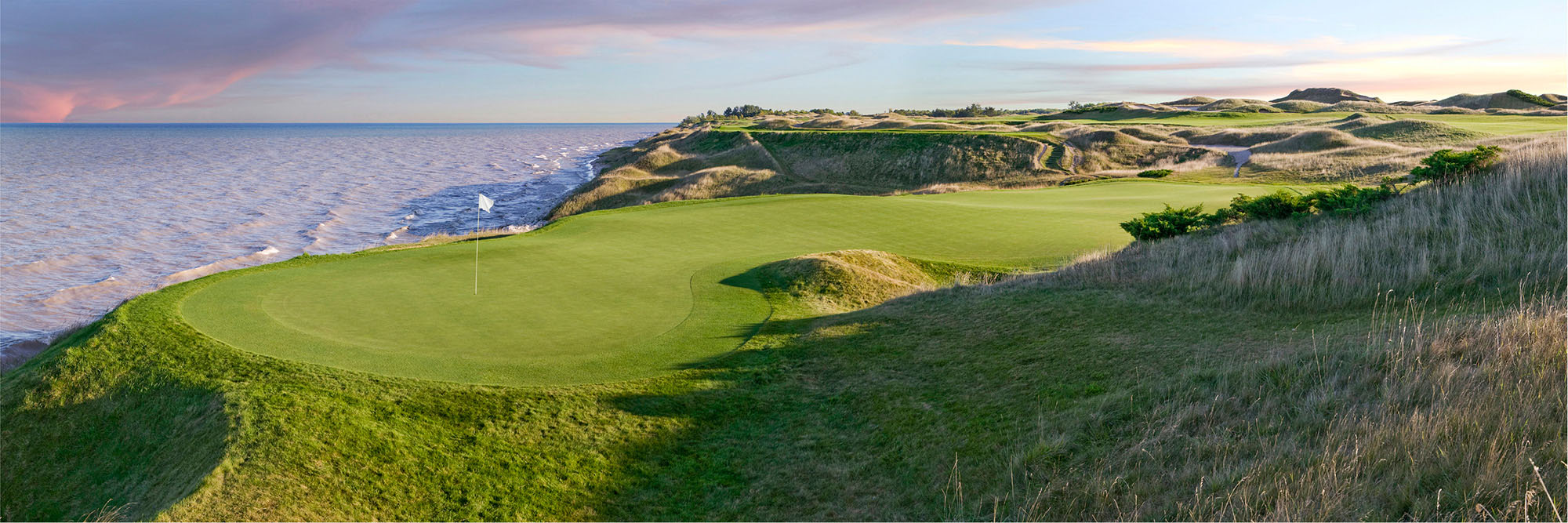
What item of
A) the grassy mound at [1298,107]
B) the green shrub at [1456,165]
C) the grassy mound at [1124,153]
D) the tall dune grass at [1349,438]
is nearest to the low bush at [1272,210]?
the green shrub at [1456,165]

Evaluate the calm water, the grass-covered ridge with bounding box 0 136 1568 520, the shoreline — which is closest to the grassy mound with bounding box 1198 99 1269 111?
the calm water

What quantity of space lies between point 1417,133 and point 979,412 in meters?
44.7

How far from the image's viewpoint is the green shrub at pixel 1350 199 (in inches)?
449

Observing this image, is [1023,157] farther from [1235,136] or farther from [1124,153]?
[1235,136]

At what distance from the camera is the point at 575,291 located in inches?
446

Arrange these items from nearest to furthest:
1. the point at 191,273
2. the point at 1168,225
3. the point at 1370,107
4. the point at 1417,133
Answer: the point at 1168,225
the point at 191,273
the point at 1417,133
the point at 1370,107

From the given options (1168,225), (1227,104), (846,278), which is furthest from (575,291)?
(1227,104)

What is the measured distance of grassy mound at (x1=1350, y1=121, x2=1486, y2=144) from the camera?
35.8 metres

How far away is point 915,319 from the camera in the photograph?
34.0 ft

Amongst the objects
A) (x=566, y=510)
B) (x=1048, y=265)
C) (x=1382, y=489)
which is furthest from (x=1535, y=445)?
(x=1048, y=265)

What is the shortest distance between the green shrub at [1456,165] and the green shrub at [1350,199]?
1.49 feet

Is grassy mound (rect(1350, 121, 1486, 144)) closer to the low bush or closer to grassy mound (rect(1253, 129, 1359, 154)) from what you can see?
grassy mound (rect(1253, 129, 1359, 154))

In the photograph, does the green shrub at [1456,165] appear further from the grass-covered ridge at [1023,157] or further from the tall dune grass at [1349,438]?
the grass-covered ridge at [1023,157]

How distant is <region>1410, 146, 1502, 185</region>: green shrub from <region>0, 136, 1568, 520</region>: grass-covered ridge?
2.64 ft
